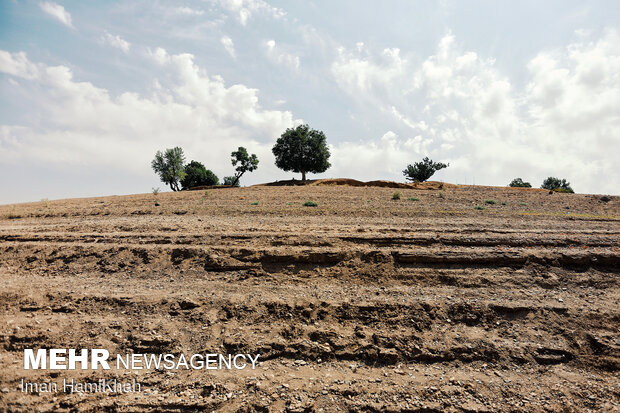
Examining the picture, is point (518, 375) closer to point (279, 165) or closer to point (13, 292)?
point (13, 292)

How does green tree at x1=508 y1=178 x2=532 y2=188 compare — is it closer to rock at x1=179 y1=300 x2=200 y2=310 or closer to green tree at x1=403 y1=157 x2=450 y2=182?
green tree at x1=403 y1=157 x2=450 y2=182

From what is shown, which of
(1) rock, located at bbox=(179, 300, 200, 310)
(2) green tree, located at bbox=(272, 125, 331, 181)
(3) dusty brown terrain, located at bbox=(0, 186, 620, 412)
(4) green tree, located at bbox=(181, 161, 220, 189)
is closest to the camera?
(3) dusty brown terrain, located at bbox=(0, 186, 620, 412)

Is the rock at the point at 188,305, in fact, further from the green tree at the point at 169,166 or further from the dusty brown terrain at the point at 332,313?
the green tree at the point at 169,166

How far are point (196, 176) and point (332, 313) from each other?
52.6m

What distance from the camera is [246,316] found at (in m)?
6.07

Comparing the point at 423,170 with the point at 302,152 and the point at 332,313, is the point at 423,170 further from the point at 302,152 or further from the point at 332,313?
the point at 332,313

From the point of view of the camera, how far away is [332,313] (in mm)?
6098

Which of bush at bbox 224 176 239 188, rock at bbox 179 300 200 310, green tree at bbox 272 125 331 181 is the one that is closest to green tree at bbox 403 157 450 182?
green tree at bbox 272 125 331 181

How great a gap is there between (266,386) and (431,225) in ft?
26.2

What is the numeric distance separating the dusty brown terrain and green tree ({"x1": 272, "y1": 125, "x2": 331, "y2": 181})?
113ft

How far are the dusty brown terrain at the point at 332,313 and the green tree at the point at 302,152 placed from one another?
34479 mm

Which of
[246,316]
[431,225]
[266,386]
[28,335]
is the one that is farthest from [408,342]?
[28,335]

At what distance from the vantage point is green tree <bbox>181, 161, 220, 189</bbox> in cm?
5325

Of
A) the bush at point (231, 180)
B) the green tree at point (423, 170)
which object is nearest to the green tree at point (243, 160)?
the bush at point (231, 180)
